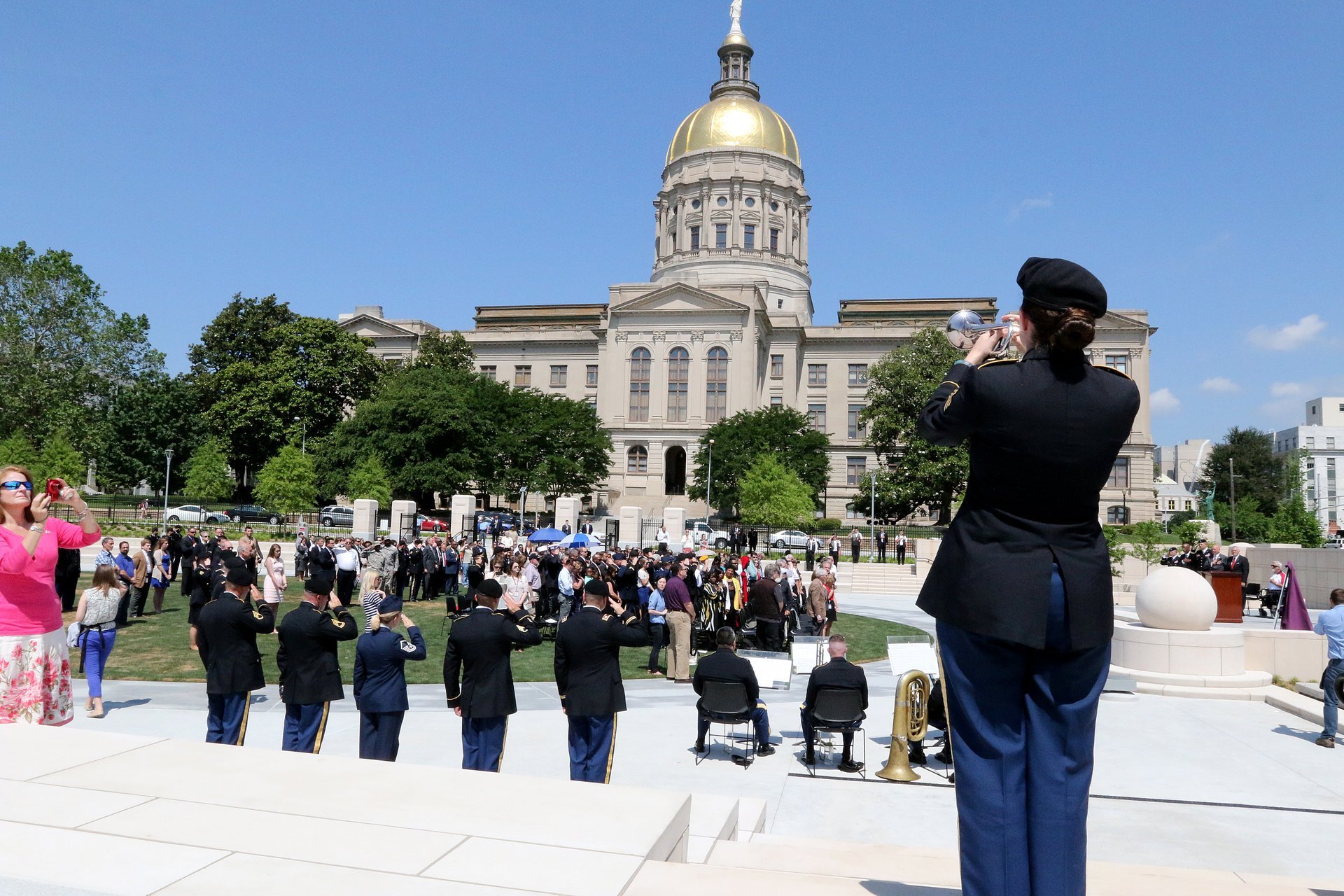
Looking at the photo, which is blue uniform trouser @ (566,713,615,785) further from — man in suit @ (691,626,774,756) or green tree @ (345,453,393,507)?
green tree @ (345,453,393,507)

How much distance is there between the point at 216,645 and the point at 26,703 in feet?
7.15

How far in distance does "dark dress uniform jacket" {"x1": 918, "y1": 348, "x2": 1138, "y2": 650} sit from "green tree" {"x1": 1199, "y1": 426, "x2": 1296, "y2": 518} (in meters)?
93.6

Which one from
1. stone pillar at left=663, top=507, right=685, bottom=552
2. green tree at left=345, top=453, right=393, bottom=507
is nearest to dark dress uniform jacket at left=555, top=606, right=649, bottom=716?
stone pillar at left=663, top=507, right=685, bottom=552

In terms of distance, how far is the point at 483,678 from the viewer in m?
7.04

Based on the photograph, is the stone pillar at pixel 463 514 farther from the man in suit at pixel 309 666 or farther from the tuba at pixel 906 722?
the man in suit at pixel 309 666

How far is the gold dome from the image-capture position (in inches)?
3383

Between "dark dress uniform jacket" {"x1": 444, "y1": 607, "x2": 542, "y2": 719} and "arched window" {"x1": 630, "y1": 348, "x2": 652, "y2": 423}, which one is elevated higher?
"arched window" {"x1": 630, "y1": 348, "x2": 652, "y2": 423}

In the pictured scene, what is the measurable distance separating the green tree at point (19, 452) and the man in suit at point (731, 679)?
47284 millimetres

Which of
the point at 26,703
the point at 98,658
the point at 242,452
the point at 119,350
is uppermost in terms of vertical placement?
the point at 119,350

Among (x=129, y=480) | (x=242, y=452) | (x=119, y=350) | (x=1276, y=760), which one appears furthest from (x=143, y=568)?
(x=129, y=480)

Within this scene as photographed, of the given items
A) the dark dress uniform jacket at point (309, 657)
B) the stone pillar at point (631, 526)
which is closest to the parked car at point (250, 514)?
the stone pillar at point (631, 526)

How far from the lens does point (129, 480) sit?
6456 cm

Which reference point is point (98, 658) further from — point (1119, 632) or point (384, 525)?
point (384, 525)

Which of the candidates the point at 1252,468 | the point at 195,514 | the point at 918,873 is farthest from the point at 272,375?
the point at 1252,468
